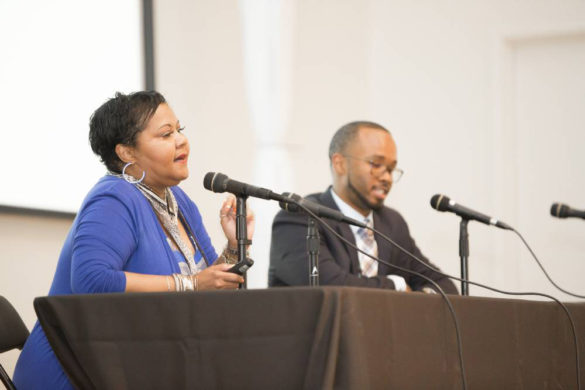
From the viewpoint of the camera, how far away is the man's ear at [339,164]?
4098 mm

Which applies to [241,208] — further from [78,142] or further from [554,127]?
[554,127]

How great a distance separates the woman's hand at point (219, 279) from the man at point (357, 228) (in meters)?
1.40

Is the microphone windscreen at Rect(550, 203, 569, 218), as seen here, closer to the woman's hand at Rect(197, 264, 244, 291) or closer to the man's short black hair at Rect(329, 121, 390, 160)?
the man's short black hair at Rect(329, 121, 390, 160)

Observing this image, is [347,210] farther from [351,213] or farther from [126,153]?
[126,153]

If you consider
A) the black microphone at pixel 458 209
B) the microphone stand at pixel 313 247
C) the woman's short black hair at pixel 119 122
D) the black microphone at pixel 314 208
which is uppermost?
the woman's short black hair at pixel 119 122

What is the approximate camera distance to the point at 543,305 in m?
2.55

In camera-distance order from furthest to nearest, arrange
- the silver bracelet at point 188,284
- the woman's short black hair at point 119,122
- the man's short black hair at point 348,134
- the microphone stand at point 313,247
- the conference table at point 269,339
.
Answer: the man's short black hair at point 348,134
the woman's short black hair at point 119,122
the microphone stand at point 313,247
the silver bracelet at point 188,284
the conference table at point 269,339

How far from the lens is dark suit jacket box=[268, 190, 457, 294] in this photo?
362cm

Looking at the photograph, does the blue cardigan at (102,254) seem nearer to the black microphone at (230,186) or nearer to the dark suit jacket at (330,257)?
the black microphone at (230,186)

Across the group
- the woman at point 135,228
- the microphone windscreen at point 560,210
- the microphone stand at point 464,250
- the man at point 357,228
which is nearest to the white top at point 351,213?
the man at point 357,228

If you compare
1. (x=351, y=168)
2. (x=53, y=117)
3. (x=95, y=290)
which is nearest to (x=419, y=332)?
(x=95, y=290)

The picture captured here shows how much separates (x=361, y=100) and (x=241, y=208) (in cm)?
410

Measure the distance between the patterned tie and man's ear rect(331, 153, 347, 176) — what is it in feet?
1.09

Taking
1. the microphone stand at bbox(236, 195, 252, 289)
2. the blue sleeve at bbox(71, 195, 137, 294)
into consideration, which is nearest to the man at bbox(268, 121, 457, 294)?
the microphone stand at bbox(236, 195, 252, 289)
